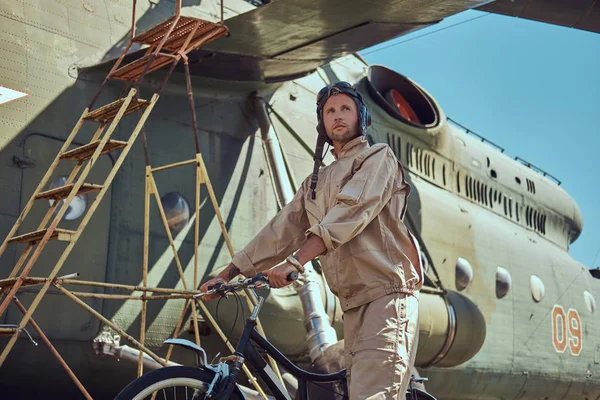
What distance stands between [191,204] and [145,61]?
4.79 feet

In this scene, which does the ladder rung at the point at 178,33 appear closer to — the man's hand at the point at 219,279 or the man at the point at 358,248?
the man at the point at 358,248

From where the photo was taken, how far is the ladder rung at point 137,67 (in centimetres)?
616

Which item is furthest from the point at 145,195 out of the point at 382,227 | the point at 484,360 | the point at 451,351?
the point at 484,360

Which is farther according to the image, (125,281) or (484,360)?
(484,360)

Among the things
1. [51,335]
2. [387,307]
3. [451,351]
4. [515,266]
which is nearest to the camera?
[387,307]

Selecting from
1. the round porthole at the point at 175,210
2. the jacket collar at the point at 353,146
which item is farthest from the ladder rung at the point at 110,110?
the jacket collar at the point at 353,146

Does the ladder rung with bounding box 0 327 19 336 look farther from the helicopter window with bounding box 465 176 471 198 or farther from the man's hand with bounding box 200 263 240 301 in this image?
the helicopter window with bounding box 465 176 471 198

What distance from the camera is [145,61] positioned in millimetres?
6188

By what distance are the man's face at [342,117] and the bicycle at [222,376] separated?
30.7 inches

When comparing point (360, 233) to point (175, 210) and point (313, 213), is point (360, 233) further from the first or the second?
point (175, 210)

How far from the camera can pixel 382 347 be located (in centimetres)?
328

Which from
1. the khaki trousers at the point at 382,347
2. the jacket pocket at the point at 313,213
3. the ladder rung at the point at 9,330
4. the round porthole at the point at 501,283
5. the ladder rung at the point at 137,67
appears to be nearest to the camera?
the khaki trousers at the point at 382,347

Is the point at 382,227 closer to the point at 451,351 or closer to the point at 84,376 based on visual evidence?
the point at 84,376

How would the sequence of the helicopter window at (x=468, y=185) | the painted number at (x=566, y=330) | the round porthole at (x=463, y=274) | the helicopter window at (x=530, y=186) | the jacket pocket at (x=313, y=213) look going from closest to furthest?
the jacket pocket at (x=313, y=213)
the round porthole at (x=463, y=274)
the helicopter window at (x=468, y=185)
the painted number at (x=566, y=330)
the helicopter window at (x=530, y=186)
